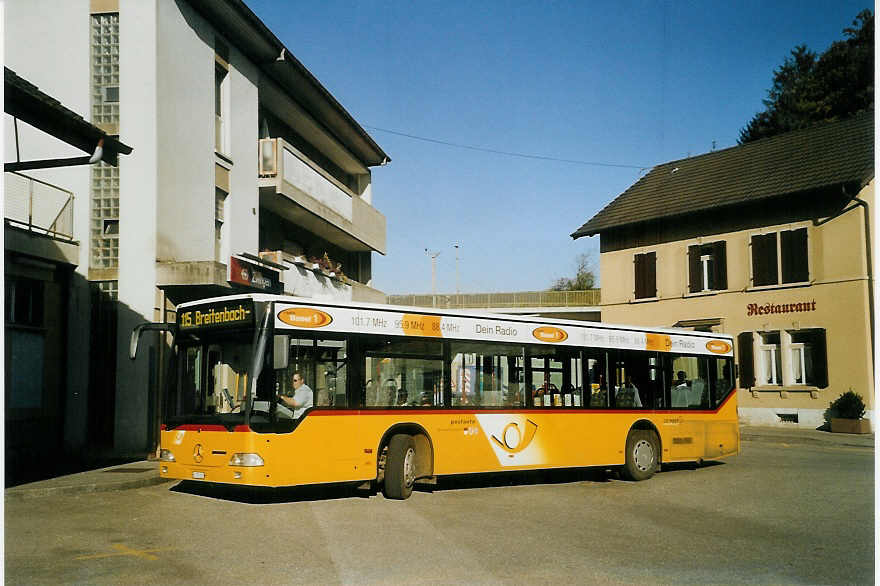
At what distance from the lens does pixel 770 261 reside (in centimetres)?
3136

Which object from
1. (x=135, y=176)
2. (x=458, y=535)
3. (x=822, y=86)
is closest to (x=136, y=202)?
(x=135, y=176)

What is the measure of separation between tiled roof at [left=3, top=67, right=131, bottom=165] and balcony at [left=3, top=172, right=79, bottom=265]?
376 cm

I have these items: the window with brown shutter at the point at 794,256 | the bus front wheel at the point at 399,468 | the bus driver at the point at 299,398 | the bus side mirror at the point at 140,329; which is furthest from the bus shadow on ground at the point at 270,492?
the window with brown shutter at the point at 794,256

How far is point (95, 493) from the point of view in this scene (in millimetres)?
12727

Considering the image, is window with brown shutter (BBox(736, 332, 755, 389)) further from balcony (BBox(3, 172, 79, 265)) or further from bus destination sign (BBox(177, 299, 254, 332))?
bus destination sign (BBox(177, 299, 254, 332))

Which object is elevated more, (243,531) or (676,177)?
(676,177)

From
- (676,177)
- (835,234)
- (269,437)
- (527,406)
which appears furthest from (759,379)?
(269,437)

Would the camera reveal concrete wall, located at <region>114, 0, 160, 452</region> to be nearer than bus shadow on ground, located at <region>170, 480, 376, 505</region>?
No

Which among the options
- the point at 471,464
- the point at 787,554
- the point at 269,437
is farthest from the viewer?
the point at 471,464

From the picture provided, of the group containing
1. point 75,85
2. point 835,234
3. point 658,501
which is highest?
point 75,85

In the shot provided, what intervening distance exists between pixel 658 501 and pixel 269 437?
5563mm

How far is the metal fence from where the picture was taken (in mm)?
54656

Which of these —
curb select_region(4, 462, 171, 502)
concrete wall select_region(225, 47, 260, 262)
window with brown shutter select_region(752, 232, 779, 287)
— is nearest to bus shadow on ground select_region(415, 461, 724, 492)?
curb select_region(4, 462, 171, 502)

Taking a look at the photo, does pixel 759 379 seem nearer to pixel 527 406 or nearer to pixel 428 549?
pixel 527 406
